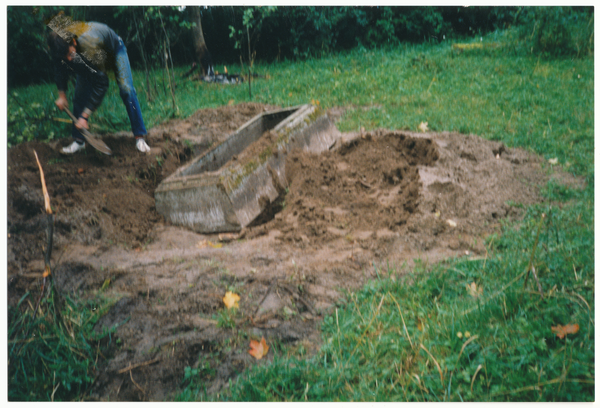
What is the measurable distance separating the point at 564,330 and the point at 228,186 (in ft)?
8.17

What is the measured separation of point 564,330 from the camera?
1.85 m

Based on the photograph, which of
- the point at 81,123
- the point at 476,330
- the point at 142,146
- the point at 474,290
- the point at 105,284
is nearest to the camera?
the point at 476,330

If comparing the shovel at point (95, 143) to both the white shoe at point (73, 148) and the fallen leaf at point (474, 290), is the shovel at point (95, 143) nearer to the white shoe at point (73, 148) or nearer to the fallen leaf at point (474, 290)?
the white shoe at point (73, 148)

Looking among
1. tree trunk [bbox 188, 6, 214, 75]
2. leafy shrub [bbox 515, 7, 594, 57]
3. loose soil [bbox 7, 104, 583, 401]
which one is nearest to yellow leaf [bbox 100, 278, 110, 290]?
loose soil [bbox 7, 104, 583, 401]

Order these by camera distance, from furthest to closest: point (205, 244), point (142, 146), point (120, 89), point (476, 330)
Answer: point (142, 146) < point (120, 89) < point (205, 244) < point (476, 330)

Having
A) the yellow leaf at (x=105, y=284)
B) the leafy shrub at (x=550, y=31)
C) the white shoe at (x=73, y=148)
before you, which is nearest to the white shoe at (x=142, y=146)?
the white shoe at (x=73, y=148)

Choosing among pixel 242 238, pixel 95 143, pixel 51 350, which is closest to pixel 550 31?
pixel 242 238

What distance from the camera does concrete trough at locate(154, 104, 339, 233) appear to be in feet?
11.3

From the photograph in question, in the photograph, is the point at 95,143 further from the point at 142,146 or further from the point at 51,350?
the point at 51,350

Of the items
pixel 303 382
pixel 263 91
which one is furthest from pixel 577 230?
pixel 263 91

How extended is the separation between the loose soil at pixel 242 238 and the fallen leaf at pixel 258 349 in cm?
3

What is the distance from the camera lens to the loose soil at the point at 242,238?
2.14 m

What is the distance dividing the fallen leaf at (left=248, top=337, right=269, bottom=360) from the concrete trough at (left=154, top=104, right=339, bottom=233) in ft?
4.95

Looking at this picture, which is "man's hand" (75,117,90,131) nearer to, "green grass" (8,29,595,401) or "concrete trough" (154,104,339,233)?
"concrete trough" (154,104,339,233)
